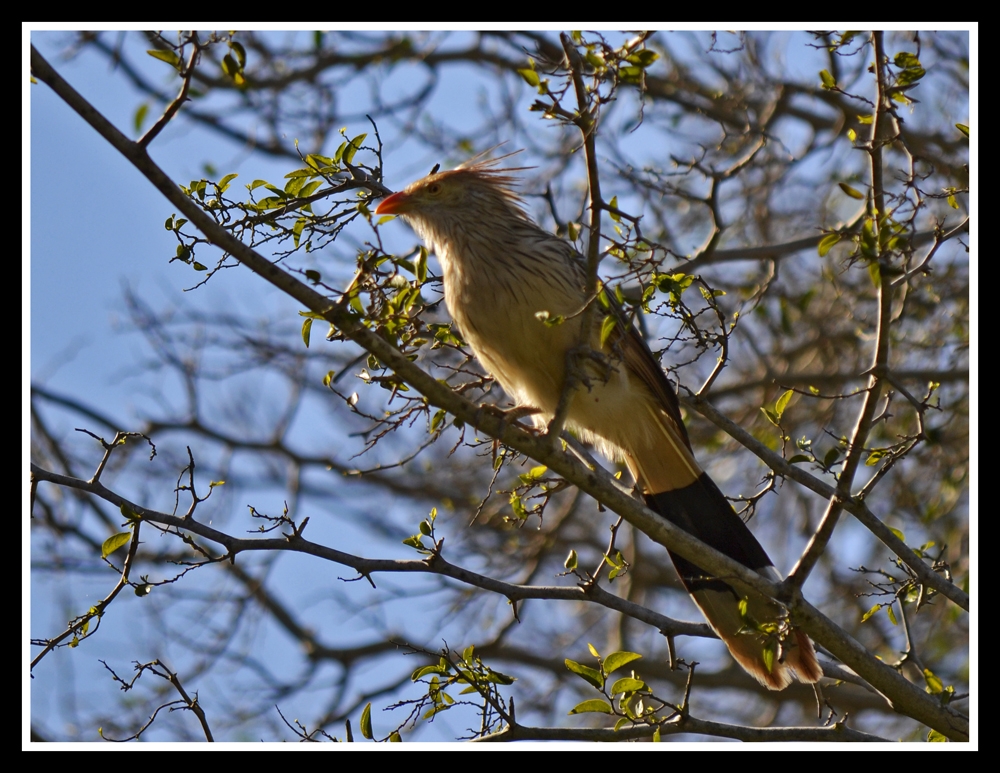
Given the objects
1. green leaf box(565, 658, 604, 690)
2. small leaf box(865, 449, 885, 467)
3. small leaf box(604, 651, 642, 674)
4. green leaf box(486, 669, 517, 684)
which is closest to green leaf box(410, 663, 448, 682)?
green leaf box(486, 669, 517, 684)

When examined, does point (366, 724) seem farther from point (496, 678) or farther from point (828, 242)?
point (828, 242)

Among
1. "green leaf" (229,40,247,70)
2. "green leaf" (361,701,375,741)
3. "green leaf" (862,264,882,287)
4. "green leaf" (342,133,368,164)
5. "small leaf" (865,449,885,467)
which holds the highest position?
"green leaf" (342,133,368,164)

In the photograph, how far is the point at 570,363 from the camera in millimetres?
3293

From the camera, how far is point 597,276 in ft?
9.70

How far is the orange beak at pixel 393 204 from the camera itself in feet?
13.8

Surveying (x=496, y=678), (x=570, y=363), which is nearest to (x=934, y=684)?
(x=496, y=678)

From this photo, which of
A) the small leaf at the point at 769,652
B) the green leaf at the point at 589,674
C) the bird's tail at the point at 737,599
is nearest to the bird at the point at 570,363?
the bird's tail at the point at 737,599

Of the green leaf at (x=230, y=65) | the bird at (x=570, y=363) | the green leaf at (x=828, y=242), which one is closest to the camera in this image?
the green leaf at (x=230, y=65)

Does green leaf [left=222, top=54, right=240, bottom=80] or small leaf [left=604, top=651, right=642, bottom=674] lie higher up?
green leaf [left=222, top=54, right=240, bottom=80]

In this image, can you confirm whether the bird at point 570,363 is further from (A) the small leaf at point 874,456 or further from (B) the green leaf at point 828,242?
(B) the green leaf at point 828,242

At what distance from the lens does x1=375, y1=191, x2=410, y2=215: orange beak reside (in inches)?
166

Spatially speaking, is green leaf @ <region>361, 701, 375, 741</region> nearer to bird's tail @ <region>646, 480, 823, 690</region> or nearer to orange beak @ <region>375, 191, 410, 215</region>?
bird's tail @ <region>646, 480, 823, 690</region>

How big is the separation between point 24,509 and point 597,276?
1.91 meters

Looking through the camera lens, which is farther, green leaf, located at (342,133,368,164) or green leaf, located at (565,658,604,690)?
green leaf, located at (342,133,368,164)
